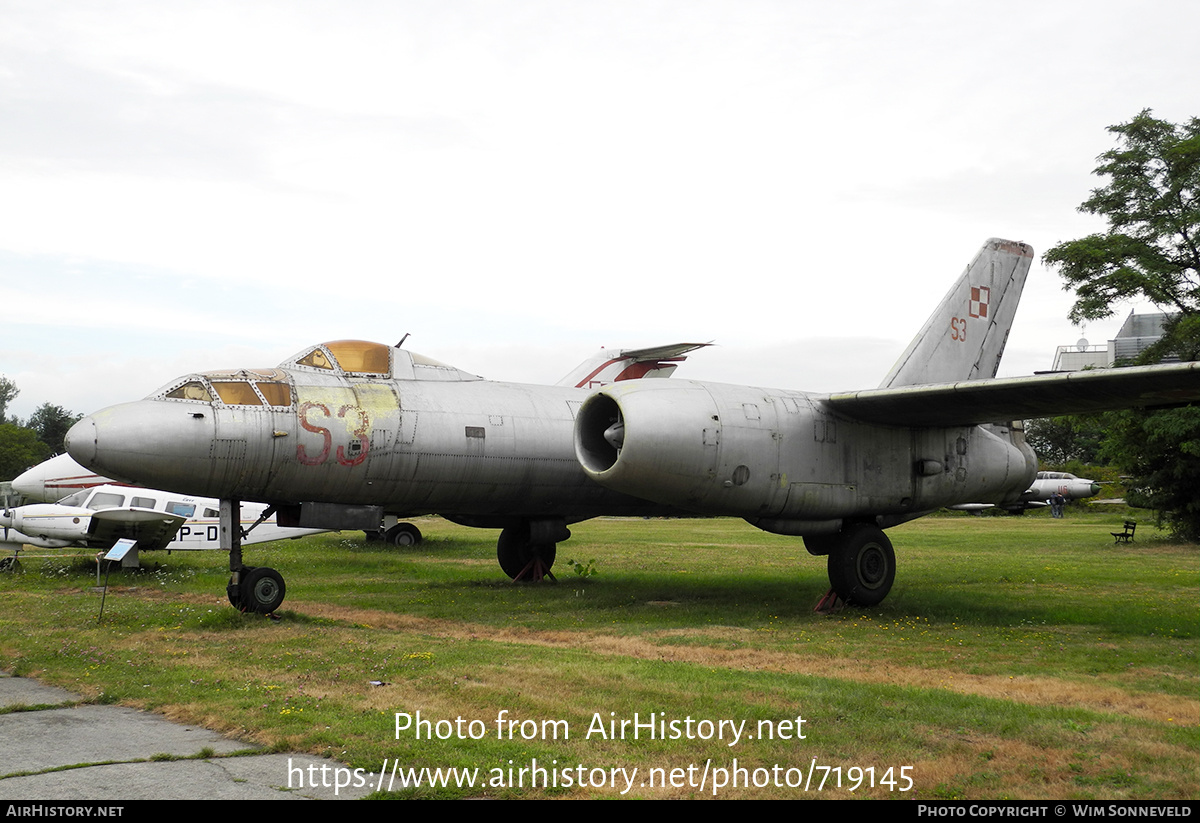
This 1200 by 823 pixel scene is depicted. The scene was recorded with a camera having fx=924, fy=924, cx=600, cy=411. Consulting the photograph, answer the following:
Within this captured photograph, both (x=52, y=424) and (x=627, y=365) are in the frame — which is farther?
(x=52, y=424)

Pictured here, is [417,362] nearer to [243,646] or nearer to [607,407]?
[607,407]

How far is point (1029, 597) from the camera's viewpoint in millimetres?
13234

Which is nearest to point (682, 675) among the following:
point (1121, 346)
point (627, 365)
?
point (627, 365)

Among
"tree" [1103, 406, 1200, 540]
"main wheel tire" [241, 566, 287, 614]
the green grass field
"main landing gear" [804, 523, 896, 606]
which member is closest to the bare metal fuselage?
"main landing gear" [804, 523, 896, 606]

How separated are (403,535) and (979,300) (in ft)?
55.1

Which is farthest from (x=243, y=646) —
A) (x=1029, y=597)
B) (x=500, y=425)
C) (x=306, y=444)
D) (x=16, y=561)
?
(x=16, y=561)

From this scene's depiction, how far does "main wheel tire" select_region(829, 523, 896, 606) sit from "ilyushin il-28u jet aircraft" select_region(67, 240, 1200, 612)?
25 millimetres

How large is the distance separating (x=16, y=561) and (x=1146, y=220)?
1161 inches

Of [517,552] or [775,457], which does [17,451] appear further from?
[775,457]

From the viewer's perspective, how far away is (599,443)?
36.2ft

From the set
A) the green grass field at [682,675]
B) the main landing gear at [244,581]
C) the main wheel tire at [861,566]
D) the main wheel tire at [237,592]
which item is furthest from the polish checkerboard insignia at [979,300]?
the main wheel tire at [237,592]

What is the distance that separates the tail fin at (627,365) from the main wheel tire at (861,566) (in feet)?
19.0

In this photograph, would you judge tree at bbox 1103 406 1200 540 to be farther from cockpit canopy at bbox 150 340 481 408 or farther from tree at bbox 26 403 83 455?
tree at bbox 26 403 83 455

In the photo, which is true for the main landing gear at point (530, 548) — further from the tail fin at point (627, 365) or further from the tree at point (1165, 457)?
the tree at point (1165, 457)
